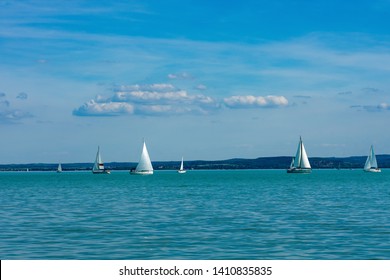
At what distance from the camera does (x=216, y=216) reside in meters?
46.8

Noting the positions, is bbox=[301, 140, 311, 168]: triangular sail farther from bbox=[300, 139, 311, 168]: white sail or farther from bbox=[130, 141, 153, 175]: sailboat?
bbox=[130, 141, 153, 175]: sailboat

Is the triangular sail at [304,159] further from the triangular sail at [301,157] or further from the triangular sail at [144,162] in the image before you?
the triangular sail at [144,162]

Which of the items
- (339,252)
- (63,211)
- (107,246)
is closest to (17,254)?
(107,246)

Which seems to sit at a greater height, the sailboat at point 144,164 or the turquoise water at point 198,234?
the sailboat at point 144,164

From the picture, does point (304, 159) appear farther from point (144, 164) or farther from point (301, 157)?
point (144, 164)

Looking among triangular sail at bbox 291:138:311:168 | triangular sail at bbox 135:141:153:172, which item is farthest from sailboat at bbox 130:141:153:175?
triangular sail at bbox 291:138:311:168

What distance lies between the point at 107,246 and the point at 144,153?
152m

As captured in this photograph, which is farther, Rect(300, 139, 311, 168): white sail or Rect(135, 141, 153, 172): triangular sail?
Rect(300, 139, 311, 168): white sail

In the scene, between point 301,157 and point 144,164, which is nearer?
point 144,164

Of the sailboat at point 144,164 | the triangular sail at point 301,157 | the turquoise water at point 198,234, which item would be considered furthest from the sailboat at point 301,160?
the turquoise water at point 198,234

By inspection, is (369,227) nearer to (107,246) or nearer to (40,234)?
(107,246)

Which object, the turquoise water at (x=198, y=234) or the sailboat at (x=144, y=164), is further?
the sailboat at (x=144, y=164)

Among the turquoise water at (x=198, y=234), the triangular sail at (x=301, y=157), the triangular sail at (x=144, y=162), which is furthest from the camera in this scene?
the triangular sail at (x=301, y=157)

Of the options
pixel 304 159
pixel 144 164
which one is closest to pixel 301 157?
pixel 304 159
